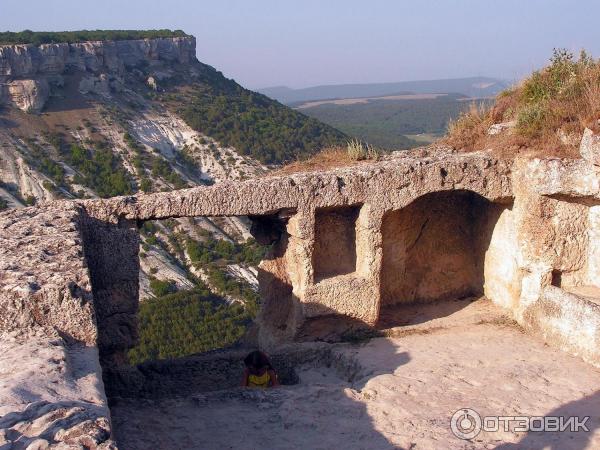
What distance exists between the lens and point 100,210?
6516mm

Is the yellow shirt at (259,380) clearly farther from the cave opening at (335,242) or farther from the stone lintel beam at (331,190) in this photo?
the stone lintel beam at (331,190)

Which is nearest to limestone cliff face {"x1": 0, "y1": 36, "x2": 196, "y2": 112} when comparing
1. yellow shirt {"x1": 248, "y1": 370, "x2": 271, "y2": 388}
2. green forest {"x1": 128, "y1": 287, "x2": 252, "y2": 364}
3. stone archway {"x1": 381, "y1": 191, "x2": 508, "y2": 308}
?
green forest {"x1": 128, "y1": 287, "x2": 252, "y2": 364}

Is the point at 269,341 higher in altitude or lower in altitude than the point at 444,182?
lower

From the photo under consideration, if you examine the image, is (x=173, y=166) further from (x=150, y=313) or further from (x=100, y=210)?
(x=100, y=210)

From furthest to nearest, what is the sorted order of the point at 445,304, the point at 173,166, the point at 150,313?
the point at 173,166, the point at 150,313, the point at 445,304

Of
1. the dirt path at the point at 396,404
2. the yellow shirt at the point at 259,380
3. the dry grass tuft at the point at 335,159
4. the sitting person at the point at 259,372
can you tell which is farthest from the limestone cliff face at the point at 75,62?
the dirt path at the point at 396,404

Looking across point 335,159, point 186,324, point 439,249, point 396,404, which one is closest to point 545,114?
point 439,249

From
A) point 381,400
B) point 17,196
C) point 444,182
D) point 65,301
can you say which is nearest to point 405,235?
point 444,182

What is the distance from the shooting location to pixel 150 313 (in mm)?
18328

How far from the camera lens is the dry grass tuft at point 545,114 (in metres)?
7.45

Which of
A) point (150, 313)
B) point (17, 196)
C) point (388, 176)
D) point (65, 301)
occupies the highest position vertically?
point (388, 176)

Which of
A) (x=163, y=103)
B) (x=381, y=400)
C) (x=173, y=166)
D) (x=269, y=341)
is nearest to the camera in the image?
(x=381, y=400)

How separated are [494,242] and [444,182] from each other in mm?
1290

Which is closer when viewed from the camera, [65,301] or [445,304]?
[65,301]
